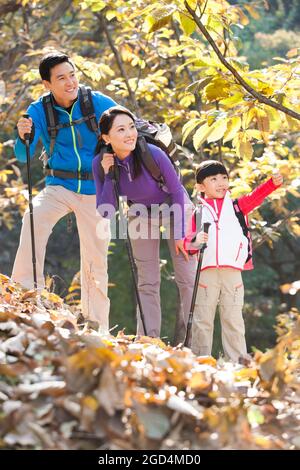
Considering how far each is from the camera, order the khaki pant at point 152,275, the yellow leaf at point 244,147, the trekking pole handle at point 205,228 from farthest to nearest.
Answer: the khaki pant at point 152,275
the trekking pole handle at point 205,228
the yellow leaf at point 244,147

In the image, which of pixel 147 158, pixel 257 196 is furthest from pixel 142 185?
pixel 257 196

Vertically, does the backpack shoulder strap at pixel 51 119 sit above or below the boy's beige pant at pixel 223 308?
above

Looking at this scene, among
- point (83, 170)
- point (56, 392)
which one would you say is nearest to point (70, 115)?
point (83, 170)

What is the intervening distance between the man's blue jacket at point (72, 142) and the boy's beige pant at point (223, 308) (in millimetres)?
1099

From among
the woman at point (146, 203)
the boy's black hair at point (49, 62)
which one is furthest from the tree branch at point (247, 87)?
the boy's black hair at point (49, 62)

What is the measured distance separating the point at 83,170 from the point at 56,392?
339cm

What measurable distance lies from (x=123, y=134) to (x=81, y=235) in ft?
3.41

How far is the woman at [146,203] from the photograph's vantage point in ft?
18.3

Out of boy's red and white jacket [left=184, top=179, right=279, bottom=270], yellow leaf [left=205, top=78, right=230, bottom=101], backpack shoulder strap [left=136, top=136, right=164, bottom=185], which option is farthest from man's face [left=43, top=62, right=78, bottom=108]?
yellow leaf [left=205, top=78, right=230, bottom=101]

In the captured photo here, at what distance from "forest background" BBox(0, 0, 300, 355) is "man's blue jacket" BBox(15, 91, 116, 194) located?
2.33ft

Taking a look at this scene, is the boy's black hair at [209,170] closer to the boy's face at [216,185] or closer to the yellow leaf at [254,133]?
the boy's face at [216,185]

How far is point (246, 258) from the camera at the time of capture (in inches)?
227

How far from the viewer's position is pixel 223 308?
18.9ft
